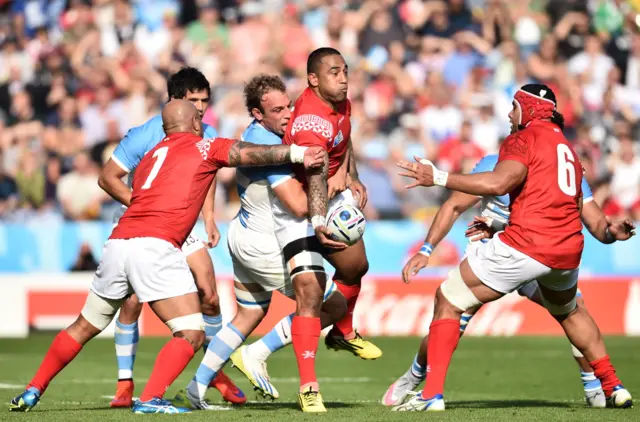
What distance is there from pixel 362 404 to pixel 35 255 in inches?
392

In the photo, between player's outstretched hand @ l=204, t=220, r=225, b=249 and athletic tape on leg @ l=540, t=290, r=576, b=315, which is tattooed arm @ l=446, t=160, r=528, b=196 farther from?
player's outstretched hand @ l=204, t=220, r=225, b=249

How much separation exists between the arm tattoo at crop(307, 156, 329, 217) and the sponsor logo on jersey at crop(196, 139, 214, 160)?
74 cm

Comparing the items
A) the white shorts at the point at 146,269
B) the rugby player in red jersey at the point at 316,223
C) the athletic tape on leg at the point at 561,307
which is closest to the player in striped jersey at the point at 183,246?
the rugby player in red jersey at the point at 316,223

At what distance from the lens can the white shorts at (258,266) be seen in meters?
8.59

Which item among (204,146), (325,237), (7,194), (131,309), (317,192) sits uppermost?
(204,146)

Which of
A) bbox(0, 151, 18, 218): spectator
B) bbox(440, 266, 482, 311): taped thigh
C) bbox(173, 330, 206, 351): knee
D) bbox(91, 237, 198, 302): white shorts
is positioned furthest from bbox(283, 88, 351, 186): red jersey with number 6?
bbox(0, 151, 18, 218): spectator

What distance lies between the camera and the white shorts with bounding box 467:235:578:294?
304 inches

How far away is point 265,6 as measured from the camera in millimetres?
21531

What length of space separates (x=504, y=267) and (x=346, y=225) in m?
1.16

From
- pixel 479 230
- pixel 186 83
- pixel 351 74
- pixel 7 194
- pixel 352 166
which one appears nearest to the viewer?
pixel 479 230

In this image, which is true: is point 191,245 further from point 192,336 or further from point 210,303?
point 192,336

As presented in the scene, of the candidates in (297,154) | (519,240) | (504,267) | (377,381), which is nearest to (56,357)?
(297,154)

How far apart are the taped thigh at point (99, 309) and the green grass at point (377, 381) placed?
26.0 inches

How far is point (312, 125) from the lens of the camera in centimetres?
792
